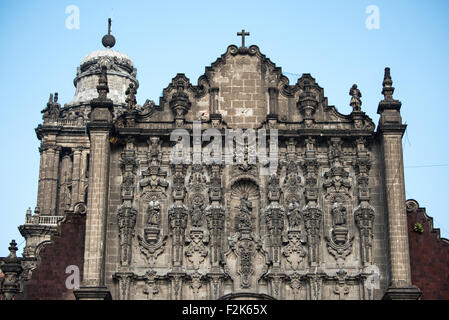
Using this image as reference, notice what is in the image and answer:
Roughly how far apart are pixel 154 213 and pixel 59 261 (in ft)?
13.2

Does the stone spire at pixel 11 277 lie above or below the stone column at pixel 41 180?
below

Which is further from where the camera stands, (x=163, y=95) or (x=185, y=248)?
(x=163, y=95)

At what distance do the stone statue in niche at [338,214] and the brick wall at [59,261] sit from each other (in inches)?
349

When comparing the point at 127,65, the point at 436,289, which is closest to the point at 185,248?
the point at 436,289

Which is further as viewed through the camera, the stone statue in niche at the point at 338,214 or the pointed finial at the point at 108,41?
the pointed finial at the point at 108,41

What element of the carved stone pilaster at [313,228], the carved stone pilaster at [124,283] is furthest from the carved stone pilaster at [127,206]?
the carved stone pilaster at [313,228]

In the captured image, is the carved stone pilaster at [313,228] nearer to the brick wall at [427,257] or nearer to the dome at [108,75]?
the brick wall at [427,257]

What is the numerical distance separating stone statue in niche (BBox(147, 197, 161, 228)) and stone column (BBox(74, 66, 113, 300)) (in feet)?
4.84

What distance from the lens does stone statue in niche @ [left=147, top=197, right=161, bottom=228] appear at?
104ft

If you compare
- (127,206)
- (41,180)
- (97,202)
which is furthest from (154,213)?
(41,180)

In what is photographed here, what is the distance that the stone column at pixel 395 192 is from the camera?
3010 centimetres
